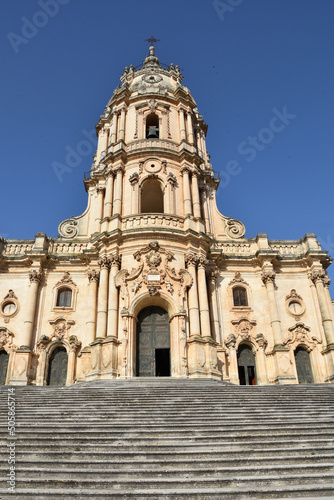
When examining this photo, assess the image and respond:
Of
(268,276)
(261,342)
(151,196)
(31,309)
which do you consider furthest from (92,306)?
(268,276)

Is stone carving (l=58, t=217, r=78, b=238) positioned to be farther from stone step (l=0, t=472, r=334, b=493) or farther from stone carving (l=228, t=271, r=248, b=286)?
stone step (l=0, t=472, r=334, b=493)

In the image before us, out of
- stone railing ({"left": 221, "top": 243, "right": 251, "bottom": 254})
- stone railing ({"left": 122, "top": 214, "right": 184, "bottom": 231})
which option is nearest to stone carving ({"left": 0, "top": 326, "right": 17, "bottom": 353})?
stone railing ({"left": 122, "top": 214, "right": 184, "bottom": 231})

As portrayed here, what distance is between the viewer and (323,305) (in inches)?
963

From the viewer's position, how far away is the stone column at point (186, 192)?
25444 mm

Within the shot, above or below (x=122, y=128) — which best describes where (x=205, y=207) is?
below

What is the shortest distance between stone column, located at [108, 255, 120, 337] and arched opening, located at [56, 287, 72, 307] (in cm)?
398

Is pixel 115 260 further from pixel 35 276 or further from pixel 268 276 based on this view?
pixel 268 276

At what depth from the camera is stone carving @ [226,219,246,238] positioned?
28.3 meters

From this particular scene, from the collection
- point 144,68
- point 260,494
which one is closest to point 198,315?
point 260,494

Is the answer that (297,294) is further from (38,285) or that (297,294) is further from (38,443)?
(38,443)

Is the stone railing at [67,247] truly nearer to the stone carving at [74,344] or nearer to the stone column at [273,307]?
the stone carving at [74,344]

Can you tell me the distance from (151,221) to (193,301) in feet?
18.3

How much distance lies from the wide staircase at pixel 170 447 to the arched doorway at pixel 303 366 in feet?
30.3

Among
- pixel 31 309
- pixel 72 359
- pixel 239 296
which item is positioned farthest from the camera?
pixel 239 296
